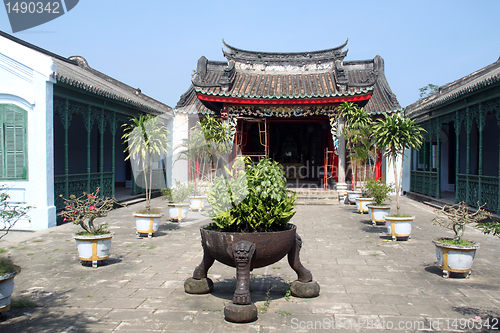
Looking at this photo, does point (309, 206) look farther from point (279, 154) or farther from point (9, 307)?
point (9, 307)

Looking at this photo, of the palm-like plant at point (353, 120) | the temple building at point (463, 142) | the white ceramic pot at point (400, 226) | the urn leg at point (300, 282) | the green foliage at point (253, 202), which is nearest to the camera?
the green foliage at point (253, 202)

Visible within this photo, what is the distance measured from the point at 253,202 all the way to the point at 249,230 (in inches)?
13.4

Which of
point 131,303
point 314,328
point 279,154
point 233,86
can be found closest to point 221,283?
point 131,303

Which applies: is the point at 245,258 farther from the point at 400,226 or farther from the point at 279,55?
the point at 279,55

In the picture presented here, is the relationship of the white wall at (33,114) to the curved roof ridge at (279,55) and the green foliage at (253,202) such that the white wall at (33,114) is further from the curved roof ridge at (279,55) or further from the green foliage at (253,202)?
the curved roof ridge at (279,55)

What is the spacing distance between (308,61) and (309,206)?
23.0 ft

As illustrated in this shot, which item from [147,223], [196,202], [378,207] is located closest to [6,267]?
[147,223]

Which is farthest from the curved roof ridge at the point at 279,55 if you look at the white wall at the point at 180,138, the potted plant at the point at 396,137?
the potted plant at the point at 396,137

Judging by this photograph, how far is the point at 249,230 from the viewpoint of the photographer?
4262 millimetres

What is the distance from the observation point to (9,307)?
378cm

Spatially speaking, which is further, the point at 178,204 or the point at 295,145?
the point at 295,145

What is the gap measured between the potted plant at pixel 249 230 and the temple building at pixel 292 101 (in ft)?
27.5

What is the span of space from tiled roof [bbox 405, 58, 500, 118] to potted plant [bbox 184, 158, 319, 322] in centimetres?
723

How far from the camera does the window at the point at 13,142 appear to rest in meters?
8.92
